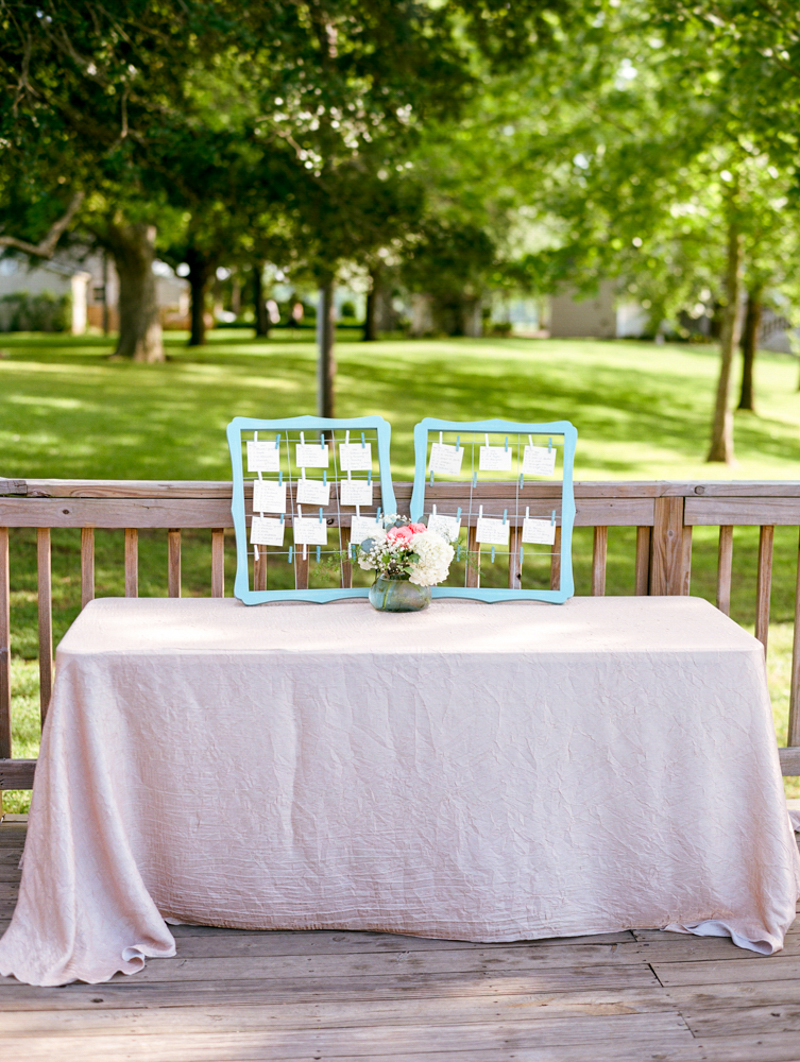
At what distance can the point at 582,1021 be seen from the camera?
2.63 metres

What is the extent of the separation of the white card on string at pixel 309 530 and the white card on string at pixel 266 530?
0.26ft

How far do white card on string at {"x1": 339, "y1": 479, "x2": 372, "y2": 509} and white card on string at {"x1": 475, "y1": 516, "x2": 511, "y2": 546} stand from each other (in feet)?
1.21

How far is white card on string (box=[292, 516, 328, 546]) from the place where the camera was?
342 centimetres

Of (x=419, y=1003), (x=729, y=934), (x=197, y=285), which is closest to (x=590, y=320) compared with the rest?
(x=197, y=285)

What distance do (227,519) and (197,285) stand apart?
968 inches

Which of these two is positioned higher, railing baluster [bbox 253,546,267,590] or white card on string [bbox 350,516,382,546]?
white card on string [bbox 350,516,382,546]

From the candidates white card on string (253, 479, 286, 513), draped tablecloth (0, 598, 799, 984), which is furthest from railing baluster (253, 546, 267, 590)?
draped tablecloth (0, 598, 799, 984)

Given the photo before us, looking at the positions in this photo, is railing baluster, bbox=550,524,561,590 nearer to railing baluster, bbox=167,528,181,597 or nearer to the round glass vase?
the round glass vase

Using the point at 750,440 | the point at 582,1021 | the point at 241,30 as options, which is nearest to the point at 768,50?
the point at 241,30

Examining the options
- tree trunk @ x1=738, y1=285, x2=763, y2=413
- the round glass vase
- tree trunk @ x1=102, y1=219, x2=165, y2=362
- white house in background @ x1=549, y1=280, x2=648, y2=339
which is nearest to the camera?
the round glass vase

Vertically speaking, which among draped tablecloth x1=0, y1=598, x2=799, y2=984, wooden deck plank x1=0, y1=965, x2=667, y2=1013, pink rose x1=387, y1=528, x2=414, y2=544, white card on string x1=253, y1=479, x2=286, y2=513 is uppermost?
white card on string x1=253, y1=479, x2=286, y2=513

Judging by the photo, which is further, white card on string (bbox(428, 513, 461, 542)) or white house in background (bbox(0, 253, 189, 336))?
white house in background (bbox(0, 253, 189, 336))

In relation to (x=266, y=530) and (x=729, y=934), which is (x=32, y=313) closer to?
(x=266, y=530)

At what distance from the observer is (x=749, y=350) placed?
18.6 m
